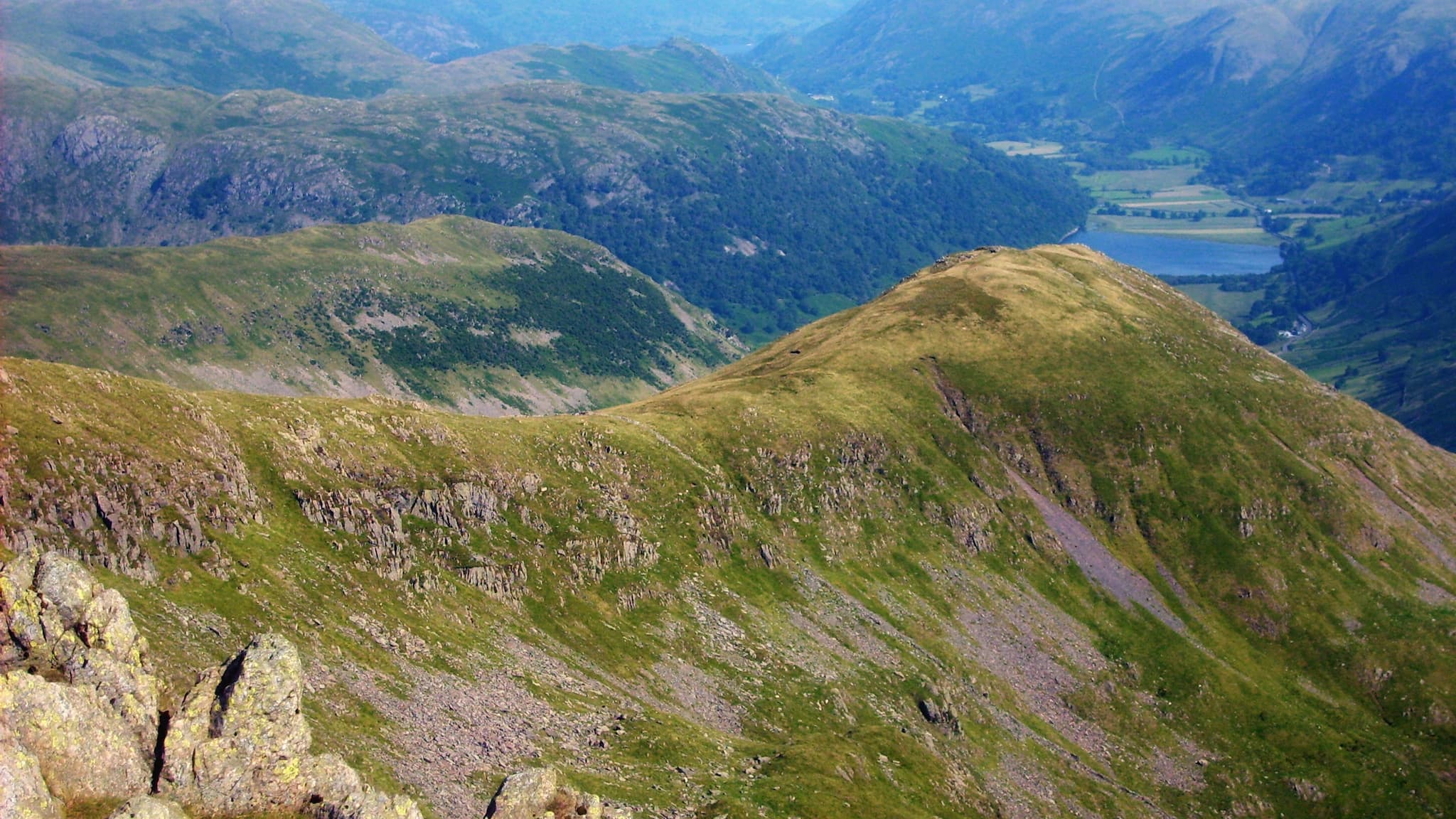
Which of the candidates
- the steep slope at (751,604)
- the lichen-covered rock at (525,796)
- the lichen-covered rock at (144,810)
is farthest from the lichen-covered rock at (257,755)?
the steep slope at (751,604)

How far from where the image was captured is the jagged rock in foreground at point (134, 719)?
2143 inches

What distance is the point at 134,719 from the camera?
193 feet

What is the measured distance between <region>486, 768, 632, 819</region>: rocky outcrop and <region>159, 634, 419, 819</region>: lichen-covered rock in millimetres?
5707

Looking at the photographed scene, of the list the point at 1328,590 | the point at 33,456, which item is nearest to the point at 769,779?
the point at 33,456

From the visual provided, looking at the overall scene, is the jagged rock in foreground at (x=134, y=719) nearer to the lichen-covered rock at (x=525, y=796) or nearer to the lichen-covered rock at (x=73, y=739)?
the lichen-covered rock at (x=73, y=739)

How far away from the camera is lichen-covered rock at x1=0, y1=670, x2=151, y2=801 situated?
53.3 metres

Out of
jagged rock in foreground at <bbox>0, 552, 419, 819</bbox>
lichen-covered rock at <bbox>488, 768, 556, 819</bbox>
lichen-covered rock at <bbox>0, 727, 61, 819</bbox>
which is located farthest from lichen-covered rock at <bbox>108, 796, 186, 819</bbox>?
lichen-covered rock at <bbox>488, 768, 556, 819</bbox>

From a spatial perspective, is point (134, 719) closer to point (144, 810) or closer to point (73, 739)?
point (73, 739)

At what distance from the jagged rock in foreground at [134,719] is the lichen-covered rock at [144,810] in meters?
0.39

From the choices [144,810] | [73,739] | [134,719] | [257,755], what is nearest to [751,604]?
[257,755]

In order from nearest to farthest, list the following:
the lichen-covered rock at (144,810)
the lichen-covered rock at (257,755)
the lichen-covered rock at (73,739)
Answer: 1. the lichen-covered rock at (144,810)
2. the lichen-covered rock at (73,739)
3. the lichen-covered rock at (257,755)

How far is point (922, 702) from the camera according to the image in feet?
481

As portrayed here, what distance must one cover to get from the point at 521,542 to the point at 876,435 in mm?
81278

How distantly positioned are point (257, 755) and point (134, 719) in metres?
6.88
